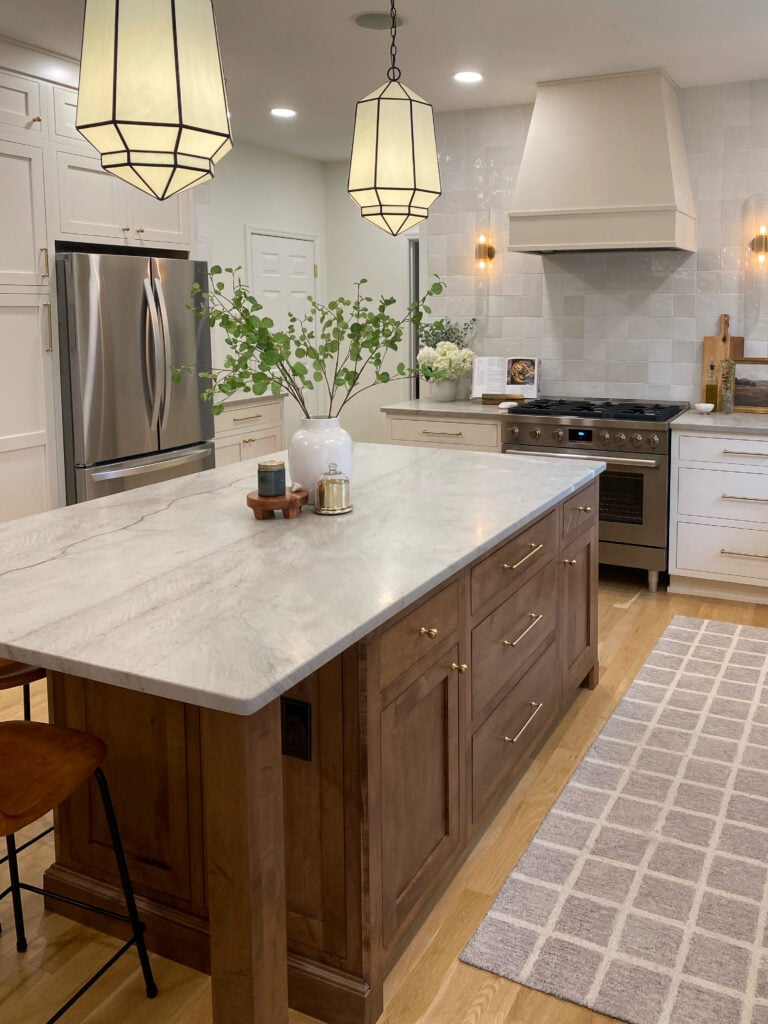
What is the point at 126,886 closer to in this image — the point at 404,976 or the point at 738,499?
the point at 404,976

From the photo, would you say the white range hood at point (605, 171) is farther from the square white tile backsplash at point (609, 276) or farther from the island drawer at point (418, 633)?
the island drawer at point (418, 633)

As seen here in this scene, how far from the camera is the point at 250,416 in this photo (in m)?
6.48

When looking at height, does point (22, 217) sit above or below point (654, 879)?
above

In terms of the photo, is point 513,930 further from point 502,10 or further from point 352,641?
point 502,10

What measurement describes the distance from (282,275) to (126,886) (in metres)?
5.67

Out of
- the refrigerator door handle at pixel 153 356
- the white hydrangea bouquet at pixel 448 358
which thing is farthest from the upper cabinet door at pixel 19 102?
the white hydrangea bouquet at pixel 448 358

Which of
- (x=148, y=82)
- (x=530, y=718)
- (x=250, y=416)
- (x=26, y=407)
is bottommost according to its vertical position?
(x=530, y=718)

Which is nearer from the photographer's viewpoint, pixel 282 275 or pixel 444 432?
pixel 444 432

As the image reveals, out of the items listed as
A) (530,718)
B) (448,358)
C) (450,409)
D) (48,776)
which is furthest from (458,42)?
(48,776)

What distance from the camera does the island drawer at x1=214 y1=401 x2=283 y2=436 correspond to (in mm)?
6199

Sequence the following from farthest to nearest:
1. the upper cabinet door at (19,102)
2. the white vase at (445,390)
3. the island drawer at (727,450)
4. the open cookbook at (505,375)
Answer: the white vase at (445,390) → the open cookbook at (505,375) → the island drawer at (727,450) → the upper cabinet door at (19,102)

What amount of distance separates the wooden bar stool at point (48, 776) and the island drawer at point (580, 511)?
1777mm

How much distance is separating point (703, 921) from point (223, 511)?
1614 millimetres

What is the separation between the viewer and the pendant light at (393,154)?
267 cm
